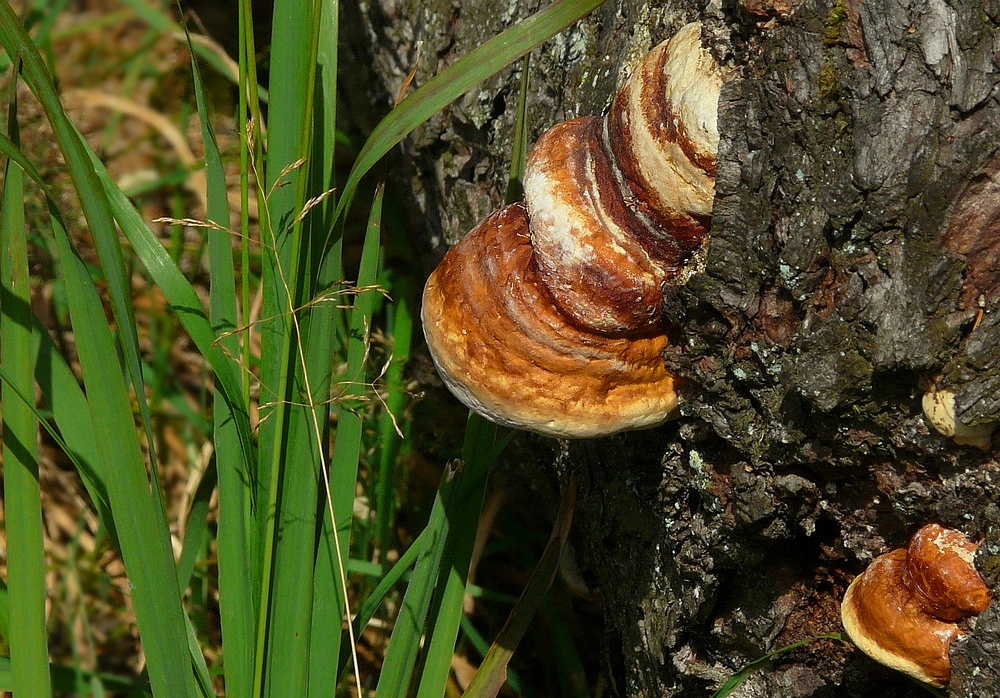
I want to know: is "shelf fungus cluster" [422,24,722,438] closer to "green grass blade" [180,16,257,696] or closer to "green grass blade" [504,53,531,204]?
"green grass blade" [504,53,531,204]

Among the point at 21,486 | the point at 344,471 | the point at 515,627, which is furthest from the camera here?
the point at 515,627

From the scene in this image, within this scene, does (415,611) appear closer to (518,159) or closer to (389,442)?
(389,442)

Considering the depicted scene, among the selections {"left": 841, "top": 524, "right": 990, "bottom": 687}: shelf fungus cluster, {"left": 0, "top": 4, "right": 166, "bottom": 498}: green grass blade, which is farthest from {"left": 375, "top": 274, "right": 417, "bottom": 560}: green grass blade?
{"left": 841, "top": 524, "right": 990, "bottom": 687}: shelf fungus cluster

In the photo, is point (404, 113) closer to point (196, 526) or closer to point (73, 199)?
point (196, 526)

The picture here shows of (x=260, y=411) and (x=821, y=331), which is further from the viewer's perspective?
(x=260, y=411)

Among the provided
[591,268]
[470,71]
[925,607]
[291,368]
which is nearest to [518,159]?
[470,71]

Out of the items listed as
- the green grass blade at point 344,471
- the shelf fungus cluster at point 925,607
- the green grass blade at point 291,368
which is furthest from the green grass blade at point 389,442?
the shelf fungus cluster at point 925,607

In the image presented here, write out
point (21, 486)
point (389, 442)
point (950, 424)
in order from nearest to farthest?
point (950, 424) → point (21, 486) → point (389, 442)

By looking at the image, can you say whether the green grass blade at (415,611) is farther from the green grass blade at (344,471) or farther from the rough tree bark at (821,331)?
the rough tree bark at (821,331)
